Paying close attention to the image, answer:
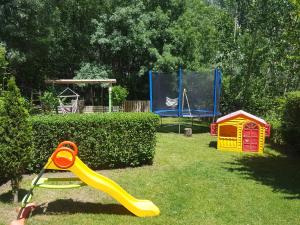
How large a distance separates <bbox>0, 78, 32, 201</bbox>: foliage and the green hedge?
1.88 m

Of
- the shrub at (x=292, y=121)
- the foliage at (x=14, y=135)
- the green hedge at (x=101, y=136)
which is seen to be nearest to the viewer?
the foliage at (x=14, y=135)

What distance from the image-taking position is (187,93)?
17.0 meters

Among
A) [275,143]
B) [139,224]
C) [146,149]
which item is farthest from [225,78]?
[139,224]

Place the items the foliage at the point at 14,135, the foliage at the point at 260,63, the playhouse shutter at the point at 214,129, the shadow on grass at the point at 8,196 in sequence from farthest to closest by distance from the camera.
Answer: the foliage at the point at 260,63 → the playhouse shutter at the point at 214,129 → the shadow on grass at the point at 8,196 → the foliage at the point at 14,135

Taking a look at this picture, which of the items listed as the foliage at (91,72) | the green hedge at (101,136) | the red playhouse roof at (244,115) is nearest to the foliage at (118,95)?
the foliage at (91,72)

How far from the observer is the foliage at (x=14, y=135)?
653cm

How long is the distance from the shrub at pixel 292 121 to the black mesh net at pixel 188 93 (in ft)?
13.8

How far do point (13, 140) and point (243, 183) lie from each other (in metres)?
4.83

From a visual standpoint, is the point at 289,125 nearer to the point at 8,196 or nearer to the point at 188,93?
the point at 188,93

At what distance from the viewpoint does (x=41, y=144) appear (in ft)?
28.7

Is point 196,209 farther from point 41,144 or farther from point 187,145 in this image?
→ point 187,145

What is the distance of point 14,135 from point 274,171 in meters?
6.34

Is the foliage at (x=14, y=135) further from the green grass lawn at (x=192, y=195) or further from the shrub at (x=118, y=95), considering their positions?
the shrub at (x=118, y=95)

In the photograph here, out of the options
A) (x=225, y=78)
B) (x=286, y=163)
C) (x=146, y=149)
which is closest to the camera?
(x=146, y=149)
